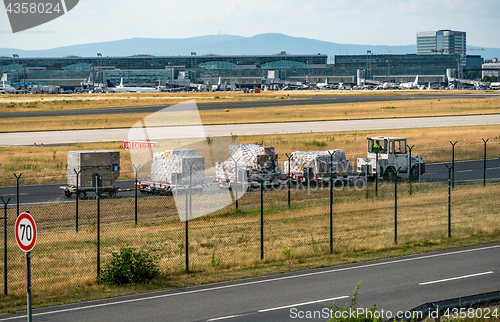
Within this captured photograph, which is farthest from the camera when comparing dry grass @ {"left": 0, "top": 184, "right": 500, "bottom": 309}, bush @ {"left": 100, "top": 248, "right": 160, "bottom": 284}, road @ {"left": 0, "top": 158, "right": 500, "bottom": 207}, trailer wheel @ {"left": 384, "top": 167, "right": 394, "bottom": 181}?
trailer wheel @ {"left": 384, "top": 167, "right": 394, "bottom": 181}

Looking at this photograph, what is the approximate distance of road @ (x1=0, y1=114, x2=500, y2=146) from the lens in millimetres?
55331

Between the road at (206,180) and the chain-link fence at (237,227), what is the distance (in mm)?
949

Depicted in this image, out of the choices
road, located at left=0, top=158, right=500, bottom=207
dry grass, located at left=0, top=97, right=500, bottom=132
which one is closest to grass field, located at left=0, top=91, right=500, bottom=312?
road, located at left=0, top=158, right=500, bottom=207

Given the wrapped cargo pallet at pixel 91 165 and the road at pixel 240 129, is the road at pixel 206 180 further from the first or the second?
the road at pixel 240 129

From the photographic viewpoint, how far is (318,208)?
81.9 feet

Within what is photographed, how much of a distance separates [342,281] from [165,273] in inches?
Answer: 203

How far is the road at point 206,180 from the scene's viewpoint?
2814 cm

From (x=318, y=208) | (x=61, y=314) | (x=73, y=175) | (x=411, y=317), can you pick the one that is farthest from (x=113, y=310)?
(x=73, y=175)

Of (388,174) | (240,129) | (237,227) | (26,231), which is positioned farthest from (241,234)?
(240,129)

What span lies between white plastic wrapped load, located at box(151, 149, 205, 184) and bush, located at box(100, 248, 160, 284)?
12.9 metres

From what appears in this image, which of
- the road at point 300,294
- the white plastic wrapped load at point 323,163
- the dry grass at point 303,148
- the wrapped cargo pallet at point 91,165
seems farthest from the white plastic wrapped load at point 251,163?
the road at point 300,294

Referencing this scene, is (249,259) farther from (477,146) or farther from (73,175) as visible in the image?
(477,146)

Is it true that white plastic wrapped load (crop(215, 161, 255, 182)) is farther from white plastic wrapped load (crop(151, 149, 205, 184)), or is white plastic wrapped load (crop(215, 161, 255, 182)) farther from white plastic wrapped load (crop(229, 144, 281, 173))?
white plastic wrapped load (crop(151, 149, 205, 184))

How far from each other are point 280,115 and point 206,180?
2040 inches
